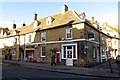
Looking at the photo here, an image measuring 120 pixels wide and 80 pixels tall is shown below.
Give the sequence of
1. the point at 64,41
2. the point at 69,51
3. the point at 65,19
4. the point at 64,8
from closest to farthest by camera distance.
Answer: the point at 69,51 < the point at 64,41 < the point at 65,19 < the point at 64,8

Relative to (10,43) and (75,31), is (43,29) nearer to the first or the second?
(75,31)

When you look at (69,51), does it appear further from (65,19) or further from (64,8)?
(64,8)

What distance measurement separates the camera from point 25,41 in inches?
1319

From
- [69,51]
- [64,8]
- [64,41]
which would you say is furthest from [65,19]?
[69,51]

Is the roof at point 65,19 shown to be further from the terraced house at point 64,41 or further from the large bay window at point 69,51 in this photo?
the large bay window at point 69,51

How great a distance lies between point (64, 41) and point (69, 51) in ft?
5.28

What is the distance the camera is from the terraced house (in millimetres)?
23169

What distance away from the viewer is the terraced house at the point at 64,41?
912 inches

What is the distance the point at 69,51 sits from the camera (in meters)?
24.4

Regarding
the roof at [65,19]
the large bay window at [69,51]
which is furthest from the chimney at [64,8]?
→ the large bay window at [69,51]

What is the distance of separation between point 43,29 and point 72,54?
7.57 m

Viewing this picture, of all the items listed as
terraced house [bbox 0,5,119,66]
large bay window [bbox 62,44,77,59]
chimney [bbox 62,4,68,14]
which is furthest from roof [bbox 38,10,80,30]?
large bay window [bbox 62,44,77,59]

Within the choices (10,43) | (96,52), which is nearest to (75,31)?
(96,52)

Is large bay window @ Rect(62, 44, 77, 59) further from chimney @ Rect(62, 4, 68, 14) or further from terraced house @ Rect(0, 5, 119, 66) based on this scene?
chimney @ Rect(62, 4, 68, 14)
